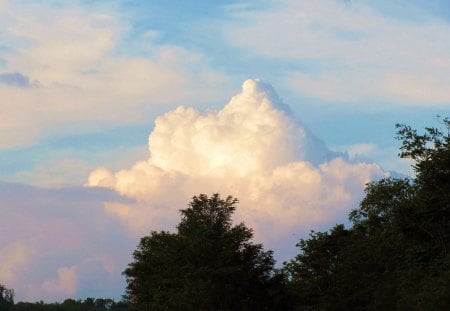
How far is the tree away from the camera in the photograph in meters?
83.9

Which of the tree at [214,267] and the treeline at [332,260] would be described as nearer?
the treeline at [332,260]

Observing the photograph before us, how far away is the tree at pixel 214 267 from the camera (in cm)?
8388

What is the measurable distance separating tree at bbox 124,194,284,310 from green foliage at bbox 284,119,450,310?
1161 cm

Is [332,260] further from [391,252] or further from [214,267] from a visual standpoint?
[214,267]

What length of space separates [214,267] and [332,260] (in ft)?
107

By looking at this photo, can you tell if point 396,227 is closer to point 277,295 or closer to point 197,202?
point 277,295

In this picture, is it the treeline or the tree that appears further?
the tree

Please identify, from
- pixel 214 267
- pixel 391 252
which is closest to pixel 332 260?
pixel 391 252

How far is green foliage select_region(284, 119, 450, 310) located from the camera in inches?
2820

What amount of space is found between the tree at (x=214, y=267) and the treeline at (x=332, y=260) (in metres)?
0.10

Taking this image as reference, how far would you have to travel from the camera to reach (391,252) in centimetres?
10050

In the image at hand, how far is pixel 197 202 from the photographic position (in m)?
94.8

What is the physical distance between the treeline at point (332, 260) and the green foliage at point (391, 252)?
0.10 meters

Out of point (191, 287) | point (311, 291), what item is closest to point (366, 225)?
point (311, 291)
